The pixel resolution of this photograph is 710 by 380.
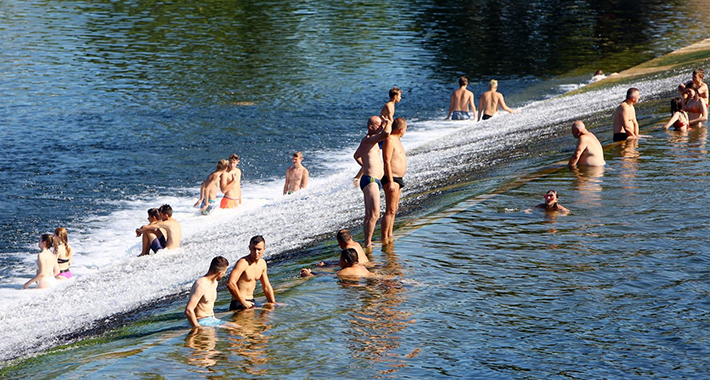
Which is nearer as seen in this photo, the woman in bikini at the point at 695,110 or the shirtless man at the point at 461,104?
the woman in bikini at the point at 695,110

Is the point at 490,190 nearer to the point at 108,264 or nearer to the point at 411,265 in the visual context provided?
the point at 411,265

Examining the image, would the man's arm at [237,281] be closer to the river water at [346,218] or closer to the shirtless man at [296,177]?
the river water at [346,218]

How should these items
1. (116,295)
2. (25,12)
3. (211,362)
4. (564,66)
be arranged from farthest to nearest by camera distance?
1. (25,12)
2. (564,66)
3. (116,295)
4. (211,362)

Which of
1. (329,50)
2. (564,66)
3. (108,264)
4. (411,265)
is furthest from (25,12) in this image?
(411,265)

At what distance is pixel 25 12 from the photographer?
51.3m

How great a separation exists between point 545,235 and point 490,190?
2794 mm

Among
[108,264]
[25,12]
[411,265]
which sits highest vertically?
[25,12]

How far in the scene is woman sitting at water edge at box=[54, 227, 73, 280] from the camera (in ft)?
46.3

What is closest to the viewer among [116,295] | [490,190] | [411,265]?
[411,265]

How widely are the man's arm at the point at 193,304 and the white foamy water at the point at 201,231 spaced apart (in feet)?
7.52

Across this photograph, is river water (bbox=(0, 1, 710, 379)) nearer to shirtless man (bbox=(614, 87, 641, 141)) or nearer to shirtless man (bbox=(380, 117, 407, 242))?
shirtless man (bbox=(614, 87, 641, 141))

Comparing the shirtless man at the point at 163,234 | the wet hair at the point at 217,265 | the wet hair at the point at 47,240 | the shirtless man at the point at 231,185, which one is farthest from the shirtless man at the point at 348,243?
the shirtless man at the point at 231,185

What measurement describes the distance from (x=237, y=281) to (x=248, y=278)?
0.44ft

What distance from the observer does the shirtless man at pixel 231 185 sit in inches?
692
